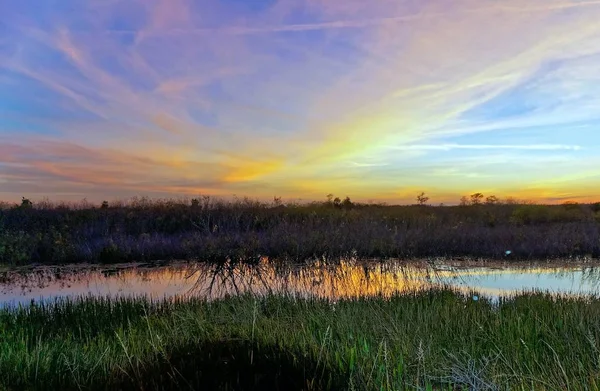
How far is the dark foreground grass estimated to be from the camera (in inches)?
185

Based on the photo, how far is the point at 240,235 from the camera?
19.5 m

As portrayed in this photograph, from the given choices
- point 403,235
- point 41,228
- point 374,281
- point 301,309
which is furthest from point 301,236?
point 41,228

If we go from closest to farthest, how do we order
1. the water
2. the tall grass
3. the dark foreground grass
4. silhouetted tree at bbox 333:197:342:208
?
the dark foreground grass → the water → the tall grass → silhouetted tree at bbox 333:197:342:208

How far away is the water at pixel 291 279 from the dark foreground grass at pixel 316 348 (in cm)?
295

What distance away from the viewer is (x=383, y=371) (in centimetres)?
481

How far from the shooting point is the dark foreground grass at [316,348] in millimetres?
4688

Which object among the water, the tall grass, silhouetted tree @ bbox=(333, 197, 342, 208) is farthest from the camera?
silhouetted tree @ bbox=(333, 197, 342, 208)

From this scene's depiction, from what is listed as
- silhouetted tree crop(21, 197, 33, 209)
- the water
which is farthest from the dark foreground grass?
silhouetted tree crop(21, 197, 33, 209)

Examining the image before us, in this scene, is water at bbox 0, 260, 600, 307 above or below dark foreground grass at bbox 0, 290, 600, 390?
below

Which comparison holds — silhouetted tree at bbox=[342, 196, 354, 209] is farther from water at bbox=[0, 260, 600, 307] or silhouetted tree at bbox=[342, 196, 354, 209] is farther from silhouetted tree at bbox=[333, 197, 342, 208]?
water at bbox=[0, 260, 600, 307]

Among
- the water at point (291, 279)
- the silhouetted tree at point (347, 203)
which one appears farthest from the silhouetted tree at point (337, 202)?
the water at point (291, 279)

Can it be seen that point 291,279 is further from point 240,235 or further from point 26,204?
point 26,204

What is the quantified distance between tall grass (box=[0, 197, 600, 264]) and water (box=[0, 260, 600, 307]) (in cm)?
128

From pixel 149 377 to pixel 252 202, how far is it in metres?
21.2
